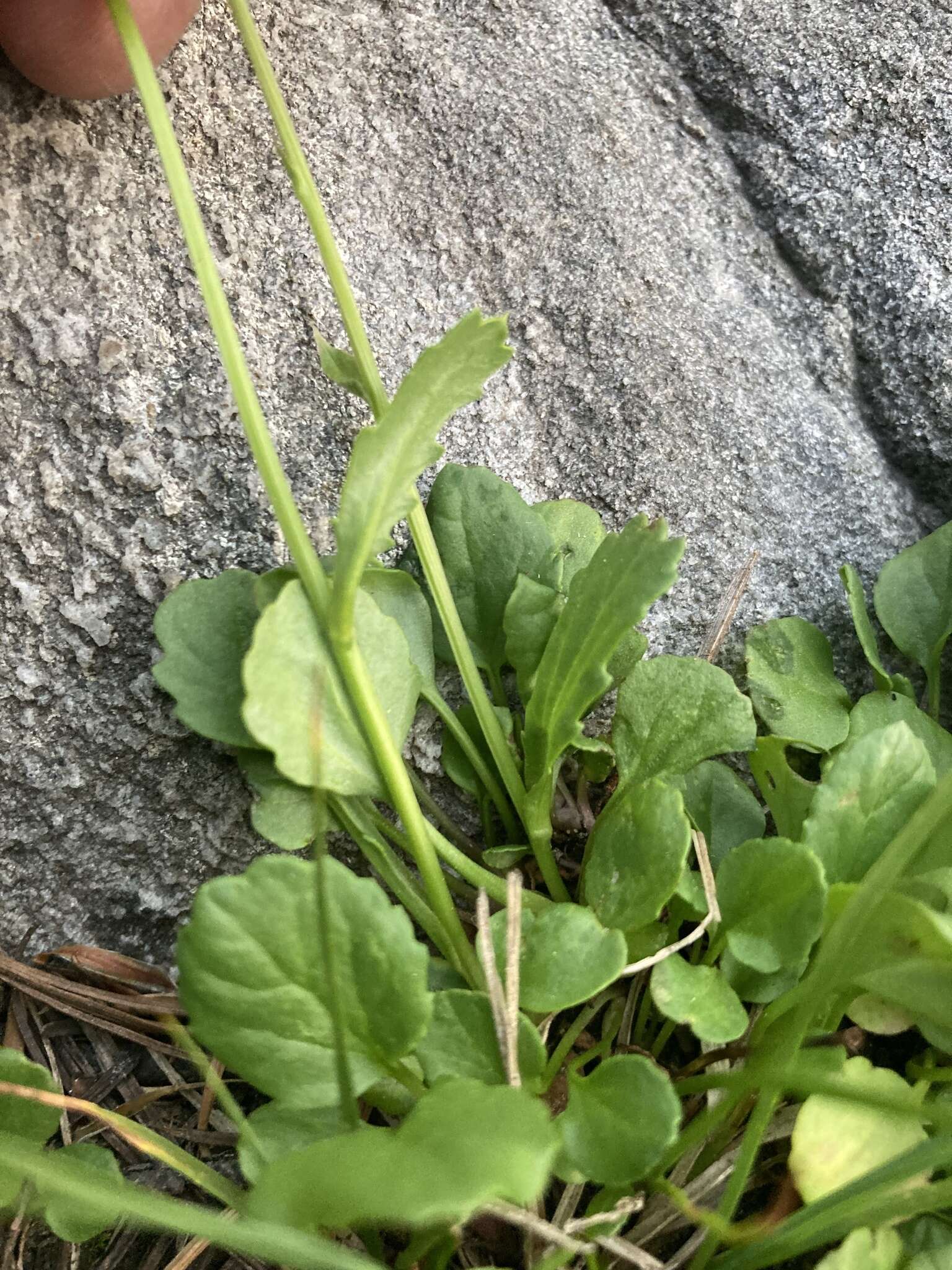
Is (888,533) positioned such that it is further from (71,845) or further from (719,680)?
(71,845)

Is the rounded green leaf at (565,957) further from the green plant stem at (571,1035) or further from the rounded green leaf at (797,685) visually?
the rounded green leaf at (797,685)

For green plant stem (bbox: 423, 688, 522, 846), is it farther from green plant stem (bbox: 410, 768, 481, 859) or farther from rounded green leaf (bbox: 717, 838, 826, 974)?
rounded green leaf (bbox: 717, 838, 826, 974)

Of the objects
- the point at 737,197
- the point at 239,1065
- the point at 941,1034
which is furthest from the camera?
the point at 737,197

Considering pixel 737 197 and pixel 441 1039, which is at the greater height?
pixel 737 197

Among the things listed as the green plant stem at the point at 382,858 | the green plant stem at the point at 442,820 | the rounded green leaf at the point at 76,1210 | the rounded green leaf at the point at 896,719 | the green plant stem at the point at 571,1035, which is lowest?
the rounded green leaf at the point at 76,1210

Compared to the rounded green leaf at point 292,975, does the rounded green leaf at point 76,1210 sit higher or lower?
lower

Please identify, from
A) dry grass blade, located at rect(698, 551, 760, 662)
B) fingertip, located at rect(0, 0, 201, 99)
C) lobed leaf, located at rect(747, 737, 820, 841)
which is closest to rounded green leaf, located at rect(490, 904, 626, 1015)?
lobed leaf, located at rect(747, 737, 820, 841)

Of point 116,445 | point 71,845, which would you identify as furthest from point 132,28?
point 71,845

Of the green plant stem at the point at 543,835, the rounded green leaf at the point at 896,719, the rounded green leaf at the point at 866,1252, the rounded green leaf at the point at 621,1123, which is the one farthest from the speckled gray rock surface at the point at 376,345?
the rounded green leaf at the point at 866,1252

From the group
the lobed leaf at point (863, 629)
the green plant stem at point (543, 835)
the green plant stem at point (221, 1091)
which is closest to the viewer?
the green plant stem at point (221, 1091)

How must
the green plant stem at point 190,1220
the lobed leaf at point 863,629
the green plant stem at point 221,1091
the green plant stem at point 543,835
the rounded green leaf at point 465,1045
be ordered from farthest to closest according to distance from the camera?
the lobed leaf at point 863,629
the green plant stem at point 543,835
the rounded green leaf at point 465,1045
the green plant stem at point 221,1091
the green plant stem at point 190,1220
